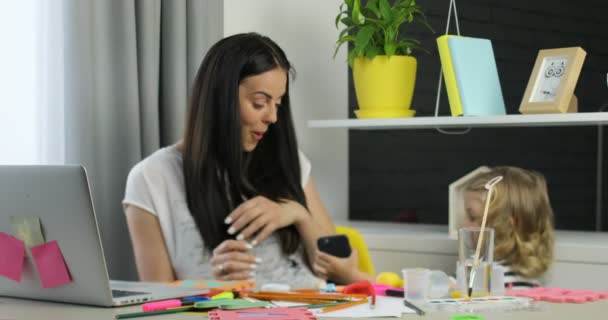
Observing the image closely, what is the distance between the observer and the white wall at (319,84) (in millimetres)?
3574

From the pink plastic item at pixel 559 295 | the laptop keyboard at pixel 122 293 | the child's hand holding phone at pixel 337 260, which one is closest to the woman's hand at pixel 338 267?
the child's hand holding phone at pixel 337 260

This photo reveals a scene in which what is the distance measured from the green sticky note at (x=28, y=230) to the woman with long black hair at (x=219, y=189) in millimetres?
883

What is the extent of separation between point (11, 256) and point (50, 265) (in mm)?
89

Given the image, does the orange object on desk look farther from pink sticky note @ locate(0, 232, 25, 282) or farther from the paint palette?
pink sticky note @ locate(0, 232, 25, 282)

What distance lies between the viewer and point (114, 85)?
2.81 metres

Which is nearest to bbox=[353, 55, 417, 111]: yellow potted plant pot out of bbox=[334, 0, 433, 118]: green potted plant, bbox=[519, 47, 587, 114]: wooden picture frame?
bbox=[334, 0, 433, 118]: green potted plant

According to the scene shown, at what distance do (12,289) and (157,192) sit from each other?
825 millimetres

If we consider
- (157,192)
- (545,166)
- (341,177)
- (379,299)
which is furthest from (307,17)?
(379,299)

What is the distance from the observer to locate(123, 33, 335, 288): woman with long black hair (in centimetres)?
256

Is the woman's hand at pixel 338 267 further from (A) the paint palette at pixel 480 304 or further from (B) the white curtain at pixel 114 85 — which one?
(B) the white curtain at pixel 114 85

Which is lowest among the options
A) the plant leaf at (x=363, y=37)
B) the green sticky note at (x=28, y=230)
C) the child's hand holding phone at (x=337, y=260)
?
the child's hand holding phone at (x=337, y=260)

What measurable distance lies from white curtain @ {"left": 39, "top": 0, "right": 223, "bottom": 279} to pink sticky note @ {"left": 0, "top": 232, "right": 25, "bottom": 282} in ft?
3.27

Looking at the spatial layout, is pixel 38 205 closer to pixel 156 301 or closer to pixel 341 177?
pixel 156 301

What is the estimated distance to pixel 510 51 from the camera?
11.2ft
